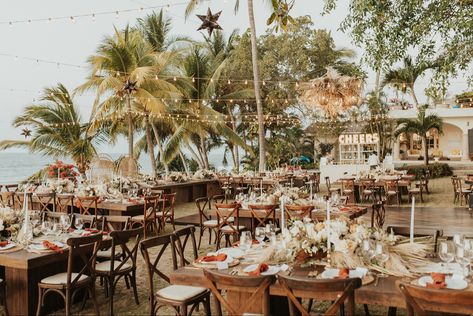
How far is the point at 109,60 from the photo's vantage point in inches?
592

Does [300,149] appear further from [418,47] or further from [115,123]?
[418,47]

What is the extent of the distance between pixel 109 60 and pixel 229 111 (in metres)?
9.10

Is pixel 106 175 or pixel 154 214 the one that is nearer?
pixel 154 214


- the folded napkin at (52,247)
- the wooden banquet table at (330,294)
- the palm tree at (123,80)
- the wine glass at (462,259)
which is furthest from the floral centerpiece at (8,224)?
the palm tree at (123,80)

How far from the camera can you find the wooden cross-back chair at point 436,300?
258 centimetres

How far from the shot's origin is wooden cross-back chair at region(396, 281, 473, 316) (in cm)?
258

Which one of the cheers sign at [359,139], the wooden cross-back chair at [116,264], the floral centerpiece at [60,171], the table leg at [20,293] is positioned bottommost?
the table leg at [20,293]

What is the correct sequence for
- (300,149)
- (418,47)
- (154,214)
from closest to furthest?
(418,47) → (154,214) → (300,149)

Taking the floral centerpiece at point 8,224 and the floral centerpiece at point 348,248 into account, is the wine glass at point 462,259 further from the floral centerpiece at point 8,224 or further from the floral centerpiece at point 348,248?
the floral centerpiece at point 8,224

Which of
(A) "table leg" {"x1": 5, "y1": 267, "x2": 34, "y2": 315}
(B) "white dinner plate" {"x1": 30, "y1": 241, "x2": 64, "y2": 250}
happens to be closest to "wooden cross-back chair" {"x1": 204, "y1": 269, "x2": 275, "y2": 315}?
(B) "white dinner plate" {"x1": 30, "y1": 241, "x2": 64, "y2": 250}

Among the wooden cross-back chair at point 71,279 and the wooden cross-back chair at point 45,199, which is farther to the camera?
the wooden cross-back chair at point 45,199

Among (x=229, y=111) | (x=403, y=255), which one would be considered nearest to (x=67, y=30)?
(x=229, y=111)

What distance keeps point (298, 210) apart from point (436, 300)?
13.3 feet

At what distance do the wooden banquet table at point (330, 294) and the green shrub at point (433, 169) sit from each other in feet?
62.4
